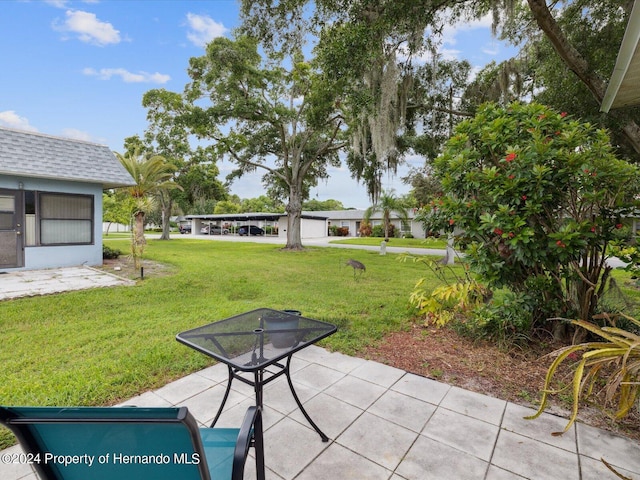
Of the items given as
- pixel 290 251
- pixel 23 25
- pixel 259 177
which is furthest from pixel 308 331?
pixel 259 177

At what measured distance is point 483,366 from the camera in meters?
2.81

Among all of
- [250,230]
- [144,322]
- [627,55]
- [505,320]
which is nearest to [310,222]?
[250,230]

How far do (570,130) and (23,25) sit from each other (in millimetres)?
10533

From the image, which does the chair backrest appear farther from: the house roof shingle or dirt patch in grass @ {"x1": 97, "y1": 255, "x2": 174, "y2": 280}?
the house roof shingle

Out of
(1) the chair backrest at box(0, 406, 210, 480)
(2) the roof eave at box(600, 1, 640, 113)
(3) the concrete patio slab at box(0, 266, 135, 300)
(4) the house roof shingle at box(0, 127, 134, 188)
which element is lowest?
(3) the concrete patio slab at box(0, 266, 135, 300)

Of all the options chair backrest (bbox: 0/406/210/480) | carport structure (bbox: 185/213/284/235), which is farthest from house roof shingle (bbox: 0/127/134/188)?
carport structure (bbox: 185/213/284/235)

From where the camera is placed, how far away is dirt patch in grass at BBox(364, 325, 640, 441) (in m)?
2.16

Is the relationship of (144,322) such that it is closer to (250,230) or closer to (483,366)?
(483,366)

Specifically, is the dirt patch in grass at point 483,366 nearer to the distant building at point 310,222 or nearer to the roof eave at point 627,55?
the roof eave at point 627,55

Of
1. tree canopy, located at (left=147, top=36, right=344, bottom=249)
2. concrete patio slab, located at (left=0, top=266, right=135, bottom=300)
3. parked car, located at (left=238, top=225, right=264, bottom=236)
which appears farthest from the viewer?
parked car, located at (left=238, top=225, right=264, bottom=236)

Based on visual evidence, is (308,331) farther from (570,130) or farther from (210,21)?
(210,21)

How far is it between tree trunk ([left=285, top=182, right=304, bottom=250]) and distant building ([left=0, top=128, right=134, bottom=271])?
6528 mm

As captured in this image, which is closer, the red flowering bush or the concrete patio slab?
the red flowering bush

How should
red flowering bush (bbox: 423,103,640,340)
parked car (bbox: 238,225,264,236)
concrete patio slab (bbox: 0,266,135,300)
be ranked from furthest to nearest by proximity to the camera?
parked car (bbox: 238,225,264,236)
concrete patio slab (bbox: 0,266,135,300)
red flowering bush (bbox: 423,103,640,340)
